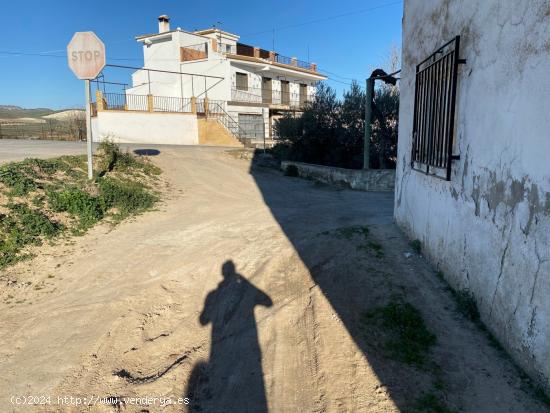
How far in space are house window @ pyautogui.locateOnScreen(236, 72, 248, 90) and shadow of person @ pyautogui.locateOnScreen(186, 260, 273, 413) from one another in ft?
104

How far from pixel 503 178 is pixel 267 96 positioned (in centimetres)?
3542

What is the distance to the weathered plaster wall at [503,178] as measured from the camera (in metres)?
2.59

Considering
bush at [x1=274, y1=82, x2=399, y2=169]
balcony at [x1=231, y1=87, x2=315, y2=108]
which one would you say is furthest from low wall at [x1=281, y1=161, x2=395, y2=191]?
balcony at [x1=231, y1=87, x2=315, y2=108]

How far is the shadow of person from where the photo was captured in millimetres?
2855

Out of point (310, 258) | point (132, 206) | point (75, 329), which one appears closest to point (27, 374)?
point (75, 329)

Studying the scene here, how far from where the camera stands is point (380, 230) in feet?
20.9

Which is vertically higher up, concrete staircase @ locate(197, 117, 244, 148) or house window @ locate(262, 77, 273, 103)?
house window @ locate(262, 77, 273, 103)

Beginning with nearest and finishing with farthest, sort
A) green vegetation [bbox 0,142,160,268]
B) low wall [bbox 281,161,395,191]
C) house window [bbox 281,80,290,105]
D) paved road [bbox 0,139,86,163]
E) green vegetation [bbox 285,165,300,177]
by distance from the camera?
green vegetation [bbox 0,142,160,268] < paved road [bbox 0,139,86,163] < low wall [bbox 281,161,395,191] < green vegetation [bbox 285,165,300,177] < house window [bbox 281,80,290,105]

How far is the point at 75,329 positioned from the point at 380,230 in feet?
14.6

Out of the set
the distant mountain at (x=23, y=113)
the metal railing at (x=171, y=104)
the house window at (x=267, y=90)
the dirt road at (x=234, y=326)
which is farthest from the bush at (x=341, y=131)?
the distant mountain at (x=23, y=113)

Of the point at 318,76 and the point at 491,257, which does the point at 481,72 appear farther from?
the point at 318,76

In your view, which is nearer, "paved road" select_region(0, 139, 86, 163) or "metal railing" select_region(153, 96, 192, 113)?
"paved road" select_region(0, 139, 86, 163)

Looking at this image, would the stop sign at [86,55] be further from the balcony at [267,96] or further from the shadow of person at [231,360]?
the balcony at [267,96]

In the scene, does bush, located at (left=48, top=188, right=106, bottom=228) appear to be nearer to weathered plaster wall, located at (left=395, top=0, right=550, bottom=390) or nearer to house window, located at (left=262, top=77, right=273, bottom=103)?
weathered plaster wall, located at (left=395, top=0, right=550, bottom=390)
